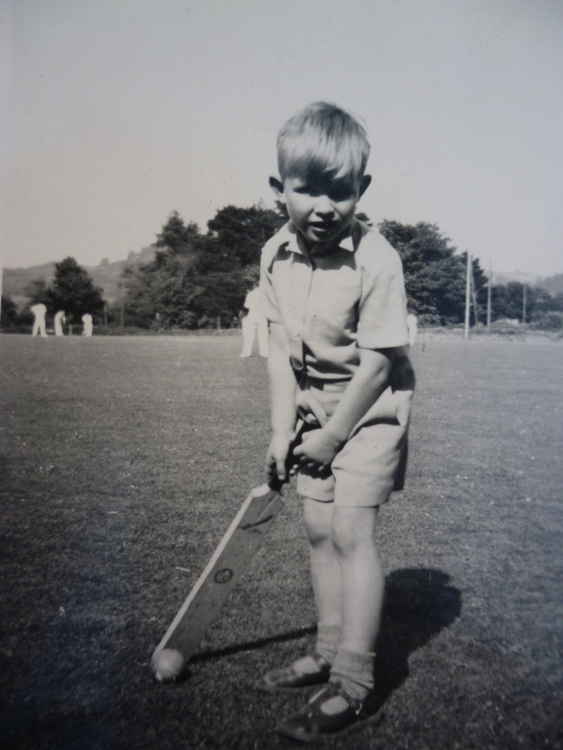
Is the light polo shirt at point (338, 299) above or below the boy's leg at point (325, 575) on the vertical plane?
above

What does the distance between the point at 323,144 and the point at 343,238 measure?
29 cm

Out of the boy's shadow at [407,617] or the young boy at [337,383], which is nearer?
the young boy at [337,383]

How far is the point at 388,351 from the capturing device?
7.54 ft

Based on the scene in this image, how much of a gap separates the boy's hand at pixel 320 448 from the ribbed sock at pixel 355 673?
55 cm

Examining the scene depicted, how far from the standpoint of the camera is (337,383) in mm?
2406

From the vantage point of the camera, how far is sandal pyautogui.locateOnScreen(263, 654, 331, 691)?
2.32 meters

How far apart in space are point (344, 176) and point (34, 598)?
1.89 m

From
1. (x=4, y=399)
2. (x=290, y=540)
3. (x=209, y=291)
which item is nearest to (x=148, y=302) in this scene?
(x=209, y=291)

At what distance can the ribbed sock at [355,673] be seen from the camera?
2.17 m

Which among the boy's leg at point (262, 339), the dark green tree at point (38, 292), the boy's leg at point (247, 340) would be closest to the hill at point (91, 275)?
the dark green tree at point (38, 292)

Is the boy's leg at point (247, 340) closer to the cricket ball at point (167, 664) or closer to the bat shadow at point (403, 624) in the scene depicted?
the bat shadow at point (403, 624)

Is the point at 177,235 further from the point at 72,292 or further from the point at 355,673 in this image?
the point at 355,673

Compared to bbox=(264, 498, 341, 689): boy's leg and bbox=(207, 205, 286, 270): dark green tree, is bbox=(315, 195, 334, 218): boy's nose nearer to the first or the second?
bbox=(264, 498, 341, 689): boy's leg

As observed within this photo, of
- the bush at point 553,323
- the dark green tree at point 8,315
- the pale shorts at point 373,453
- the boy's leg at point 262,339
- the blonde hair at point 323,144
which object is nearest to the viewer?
the blonde hair at point 323,144
